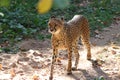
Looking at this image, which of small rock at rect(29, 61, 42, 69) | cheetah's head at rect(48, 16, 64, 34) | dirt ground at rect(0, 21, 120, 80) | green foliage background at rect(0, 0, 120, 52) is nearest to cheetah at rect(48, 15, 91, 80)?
cheetah's head at rect(48, 16, 64, 34)

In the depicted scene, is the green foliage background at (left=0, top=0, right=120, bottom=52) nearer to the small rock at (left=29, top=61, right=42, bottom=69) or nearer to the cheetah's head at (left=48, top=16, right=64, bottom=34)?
the small rock at (left=29, top=61, right=42, bottom=69)

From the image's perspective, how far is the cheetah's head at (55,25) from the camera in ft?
17.5

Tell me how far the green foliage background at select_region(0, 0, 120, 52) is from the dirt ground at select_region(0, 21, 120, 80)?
55cm

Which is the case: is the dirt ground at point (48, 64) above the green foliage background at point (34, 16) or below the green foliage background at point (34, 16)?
below

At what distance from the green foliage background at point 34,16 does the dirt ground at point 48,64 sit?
0.55 metres

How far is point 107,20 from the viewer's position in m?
10.8

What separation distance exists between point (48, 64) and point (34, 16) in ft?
11.7

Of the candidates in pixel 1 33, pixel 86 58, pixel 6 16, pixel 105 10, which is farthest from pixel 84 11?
pixel 86 58

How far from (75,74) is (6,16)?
406 cm

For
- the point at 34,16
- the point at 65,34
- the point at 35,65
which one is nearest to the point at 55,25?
the point at 65,34

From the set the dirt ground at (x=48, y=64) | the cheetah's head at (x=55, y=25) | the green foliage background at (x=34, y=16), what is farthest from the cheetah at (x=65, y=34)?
the green foliage background at (x=34, y=16)

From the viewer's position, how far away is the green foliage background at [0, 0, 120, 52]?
8.66m

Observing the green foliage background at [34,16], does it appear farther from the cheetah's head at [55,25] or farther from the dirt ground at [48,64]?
the cheetah's head at [55,25]

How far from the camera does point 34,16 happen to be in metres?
9.98
